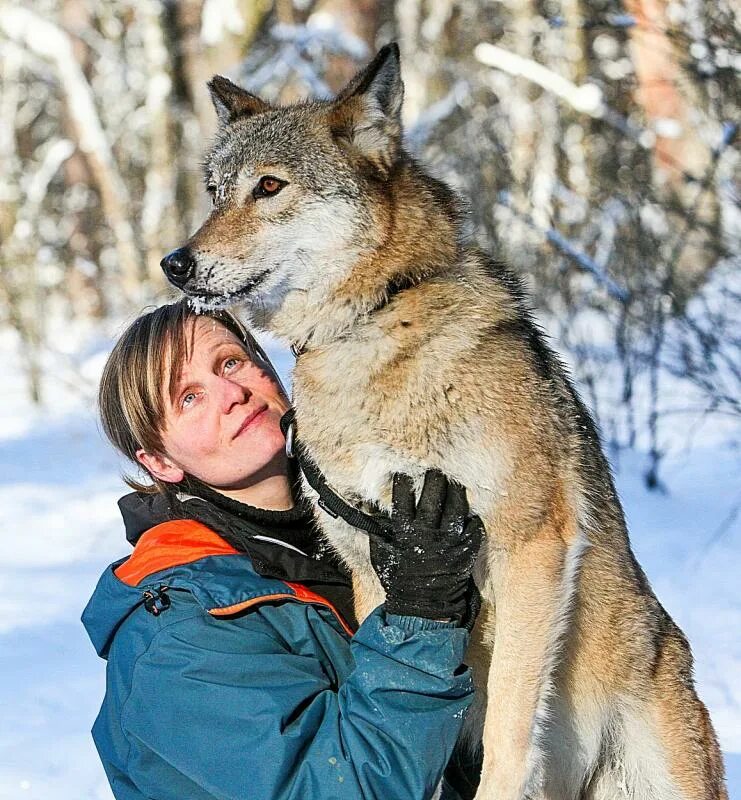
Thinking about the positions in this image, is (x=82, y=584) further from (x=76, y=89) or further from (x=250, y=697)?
(x=76, y=89)

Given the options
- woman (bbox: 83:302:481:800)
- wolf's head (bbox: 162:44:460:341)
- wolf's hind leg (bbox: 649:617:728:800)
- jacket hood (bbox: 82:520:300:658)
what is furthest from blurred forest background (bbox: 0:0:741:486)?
wolf's hind leg (bbox: 649:617:728:800)

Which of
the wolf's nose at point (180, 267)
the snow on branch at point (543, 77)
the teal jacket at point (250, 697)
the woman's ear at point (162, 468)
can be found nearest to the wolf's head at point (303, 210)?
the wolf's nose at point (180, 267)

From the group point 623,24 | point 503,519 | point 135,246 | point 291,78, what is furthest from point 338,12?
point 503,519

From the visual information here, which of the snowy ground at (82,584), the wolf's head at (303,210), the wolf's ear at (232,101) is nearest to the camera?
the wolf's head at (303,210)

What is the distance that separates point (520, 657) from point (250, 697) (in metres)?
0.64

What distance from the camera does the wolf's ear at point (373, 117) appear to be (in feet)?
8.48

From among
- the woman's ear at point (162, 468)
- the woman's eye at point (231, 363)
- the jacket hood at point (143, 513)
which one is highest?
the woman's eye at point (231, 363)

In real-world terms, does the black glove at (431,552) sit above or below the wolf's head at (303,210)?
below

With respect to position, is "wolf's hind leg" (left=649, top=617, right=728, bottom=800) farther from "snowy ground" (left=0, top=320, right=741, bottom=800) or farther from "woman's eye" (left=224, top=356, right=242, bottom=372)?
"woman's eye" (left=224, top=356, right=242, bottom=372)

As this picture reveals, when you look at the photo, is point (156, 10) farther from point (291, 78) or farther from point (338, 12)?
point (338, 12)

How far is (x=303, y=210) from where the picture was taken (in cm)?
257

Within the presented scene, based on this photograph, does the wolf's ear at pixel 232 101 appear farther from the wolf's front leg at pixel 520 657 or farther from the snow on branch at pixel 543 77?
the snow on branch at pixel 543 77

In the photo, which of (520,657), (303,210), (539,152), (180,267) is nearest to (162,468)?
(180,267)

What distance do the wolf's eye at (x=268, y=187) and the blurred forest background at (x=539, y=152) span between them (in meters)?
1.66
